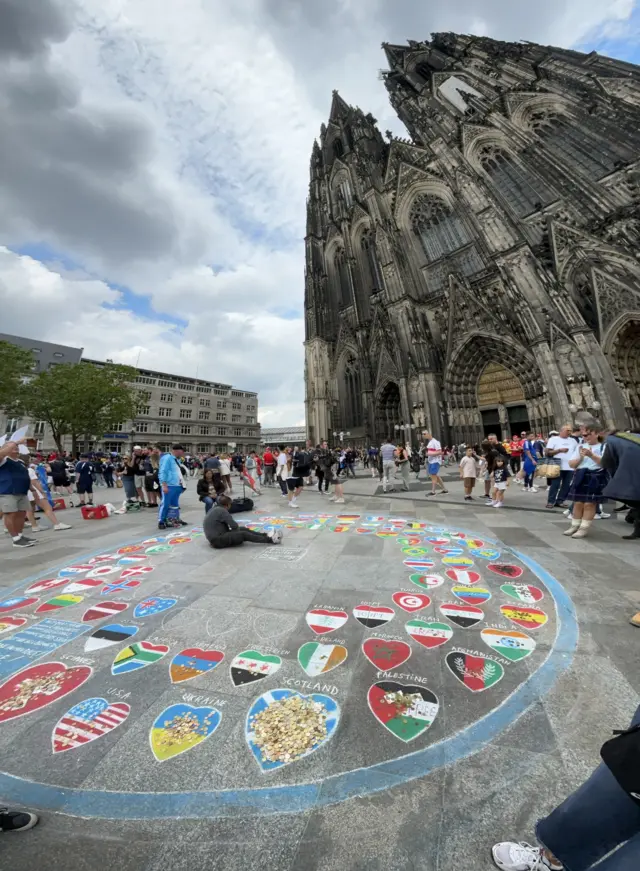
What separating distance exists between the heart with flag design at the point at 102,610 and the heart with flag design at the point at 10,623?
0.50 meters

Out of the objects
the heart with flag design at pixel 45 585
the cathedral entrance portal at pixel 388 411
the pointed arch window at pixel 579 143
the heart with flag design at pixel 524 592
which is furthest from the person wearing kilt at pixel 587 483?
the pointed arch window at pixel 579 143

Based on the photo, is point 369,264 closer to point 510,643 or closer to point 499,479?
point 499,479

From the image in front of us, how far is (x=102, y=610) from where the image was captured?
3.00m

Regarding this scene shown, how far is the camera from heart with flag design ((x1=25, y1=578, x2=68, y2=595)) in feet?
11.6

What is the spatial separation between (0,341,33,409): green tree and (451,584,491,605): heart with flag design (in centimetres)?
3018

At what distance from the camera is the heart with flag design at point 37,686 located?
186 centimetres

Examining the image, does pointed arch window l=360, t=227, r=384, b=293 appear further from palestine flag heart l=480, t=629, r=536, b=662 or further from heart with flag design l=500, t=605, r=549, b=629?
palestine flag heart l=480, t=629, r=536, b=662

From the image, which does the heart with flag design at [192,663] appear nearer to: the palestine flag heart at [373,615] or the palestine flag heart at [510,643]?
the palestine flag heart at [373,615]

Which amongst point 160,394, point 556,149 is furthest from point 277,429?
point 556,149

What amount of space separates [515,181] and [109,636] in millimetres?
30328

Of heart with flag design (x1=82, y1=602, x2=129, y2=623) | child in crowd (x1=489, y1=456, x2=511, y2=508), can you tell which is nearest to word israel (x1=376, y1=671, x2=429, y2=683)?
heart with flag design (x1=82, y1=602, x2=129, y2=623)

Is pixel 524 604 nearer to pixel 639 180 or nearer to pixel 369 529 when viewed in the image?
pixel 369 529

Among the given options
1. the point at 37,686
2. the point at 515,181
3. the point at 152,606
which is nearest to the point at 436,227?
the point at 515,181

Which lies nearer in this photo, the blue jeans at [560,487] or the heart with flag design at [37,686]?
the heart with flag design at [37,686]
